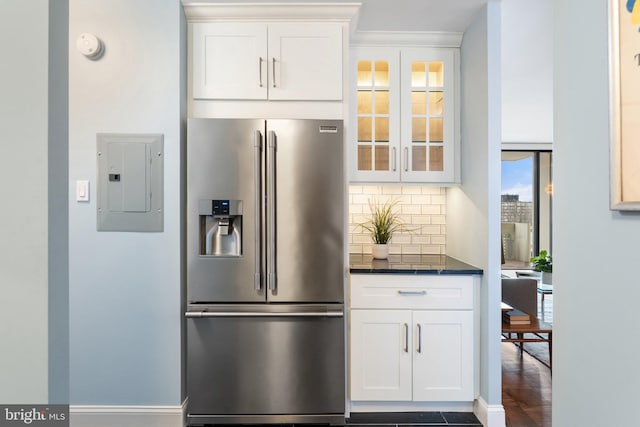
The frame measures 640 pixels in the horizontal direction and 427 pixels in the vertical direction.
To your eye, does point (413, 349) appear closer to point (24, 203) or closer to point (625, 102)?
point (625, 102)

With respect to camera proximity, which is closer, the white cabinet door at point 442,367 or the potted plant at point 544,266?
the white cabinet door at point 442,367

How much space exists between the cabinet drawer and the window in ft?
13.4

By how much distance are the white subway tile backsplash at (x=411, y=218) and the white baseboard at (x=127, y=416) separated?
1.67 metres

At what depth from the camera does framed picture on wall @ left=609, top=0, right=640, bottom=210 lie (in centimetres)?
95

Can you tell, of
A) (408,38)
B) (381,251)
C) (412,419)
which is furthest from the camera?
(381,251)

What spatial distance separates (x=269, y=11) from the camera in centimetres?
225

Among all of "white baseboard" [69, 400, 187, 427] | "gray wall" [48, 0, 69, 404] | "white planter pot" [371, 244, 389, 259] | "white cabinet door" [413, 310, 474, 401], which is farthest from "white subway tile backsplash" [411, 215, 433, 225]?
"gray wall" [48, 0, 69, 404]

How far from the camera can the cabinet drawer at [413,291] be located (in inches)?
91.4

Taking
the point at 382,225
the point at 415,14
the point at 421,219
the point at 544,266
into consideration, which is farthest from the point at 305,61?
the point at 544,266

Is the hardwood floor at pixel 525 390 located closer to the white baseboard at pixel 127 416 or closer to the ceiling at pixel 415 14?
the white baseboard at pixel 127 416

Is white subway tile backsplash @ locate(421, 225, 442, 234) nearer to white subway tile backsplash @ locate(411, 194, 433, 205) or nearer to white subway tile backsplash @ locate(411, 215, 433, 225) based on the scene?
white subway tile backsplash @ locate(411, 215, 433, 225)

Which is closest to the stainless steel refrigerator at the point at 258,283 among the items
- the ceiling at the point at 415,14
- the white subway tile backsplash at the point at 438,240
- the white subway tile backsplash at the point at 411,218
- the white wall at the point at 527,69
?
the white subway tile backsplash at the point at 411,218

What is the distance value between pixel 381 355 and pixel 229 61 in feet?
6.89

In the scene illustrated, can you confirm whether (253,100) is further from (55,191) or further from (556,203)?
(556,203)
